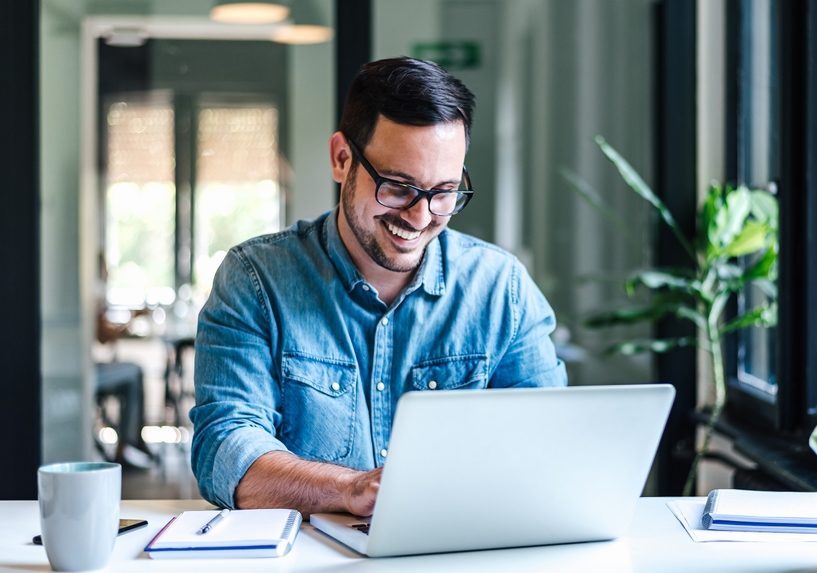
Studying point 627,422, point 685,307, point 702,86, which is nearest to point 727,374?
point 685,307

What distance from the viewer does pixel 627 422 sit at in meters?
1.23

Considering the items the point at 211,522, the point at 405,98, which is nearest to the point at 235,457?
the point at 211,522

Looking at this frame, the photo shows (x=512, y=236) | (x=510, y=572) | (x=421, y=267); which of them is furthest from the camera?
(x=512, y=236)

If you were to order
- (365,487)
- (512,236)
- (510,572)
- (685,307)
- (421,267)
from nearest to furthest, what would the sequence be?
(510,572), (365,487), (421,267), (685,307), (512,236)

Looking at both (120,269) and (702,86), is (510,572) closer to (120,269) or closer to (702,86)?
(120,269)

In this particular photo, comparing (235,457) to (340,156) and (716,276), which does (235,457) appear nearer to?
(340,156)

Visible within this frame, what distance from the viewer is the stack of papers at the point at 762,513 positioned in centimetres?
134

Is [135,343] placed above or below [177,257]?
below

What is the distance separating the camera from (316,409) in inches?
70.6

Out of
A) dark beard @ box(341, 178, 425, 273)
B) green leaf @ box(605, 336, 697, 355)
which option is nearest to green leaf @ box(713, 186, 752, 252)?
green leaf @ box(605, 336, 697, 355)

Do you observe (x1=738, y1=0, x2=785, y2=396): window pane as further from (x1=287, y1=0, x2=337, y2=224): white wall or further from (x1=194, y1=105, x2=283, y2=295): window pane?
(x1=194, y1=105, x2=283, y2=295): window pane

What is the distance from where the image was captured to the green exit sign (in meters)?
3.19

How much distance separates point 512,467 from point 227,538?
1.17ft

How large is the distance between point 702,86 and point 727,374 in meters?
0.94
